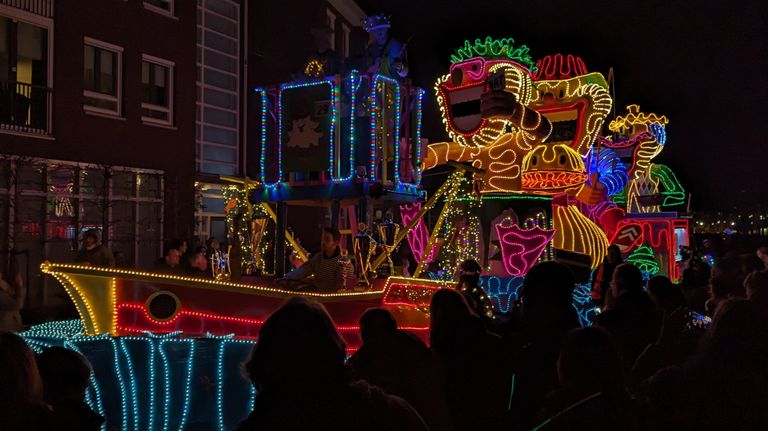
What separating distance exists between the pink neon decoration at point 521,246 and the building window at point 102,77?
1232cm

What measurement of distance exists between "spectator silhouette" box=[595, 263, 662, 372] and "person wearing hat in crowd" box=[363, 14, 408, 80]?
18.1ft

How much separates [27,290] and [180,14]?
9.67 metres

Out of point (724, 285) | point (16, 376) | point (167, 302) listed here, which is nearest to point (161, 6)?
point (167, 302)

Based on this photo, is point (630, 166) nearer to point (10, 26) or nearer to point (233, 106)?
point (233, 106)

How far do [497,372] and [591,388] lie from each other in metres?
1.02

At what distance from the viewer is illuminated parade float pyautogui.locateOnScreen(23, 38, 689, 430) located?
554 cm

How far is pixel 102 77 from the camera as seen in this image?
62.4 feet

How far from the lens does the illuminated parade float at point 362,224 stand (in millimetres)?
5535

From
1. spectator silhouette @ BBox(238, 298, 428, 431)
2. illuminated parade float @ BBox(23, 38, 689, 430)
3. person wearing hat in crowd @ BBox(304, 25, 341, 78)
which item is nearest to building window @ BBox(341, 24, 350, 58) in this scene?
illuminated parade float @ BBox(23, 38, 689, 430)

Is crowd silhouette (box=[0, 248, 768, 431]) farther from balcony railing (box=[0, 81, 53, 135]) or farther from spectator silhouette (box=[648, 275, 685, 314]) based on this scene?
balcony railing (box=[0, 81, 53, 135])

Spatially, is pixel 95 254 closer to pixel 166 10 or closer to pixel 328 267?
pixel 328 267

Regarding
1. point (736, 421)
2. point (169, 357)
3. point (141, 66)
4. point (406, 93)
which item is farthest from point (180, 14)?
point (736, 421)

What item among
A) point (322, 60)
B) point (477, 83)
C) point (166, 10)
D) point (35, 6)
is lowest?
point (322, 60)

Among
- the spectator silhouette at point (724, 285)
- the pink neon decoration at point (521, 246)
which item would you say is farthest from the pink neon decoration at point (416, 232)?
the spectator silhouette at point (724, 285)
